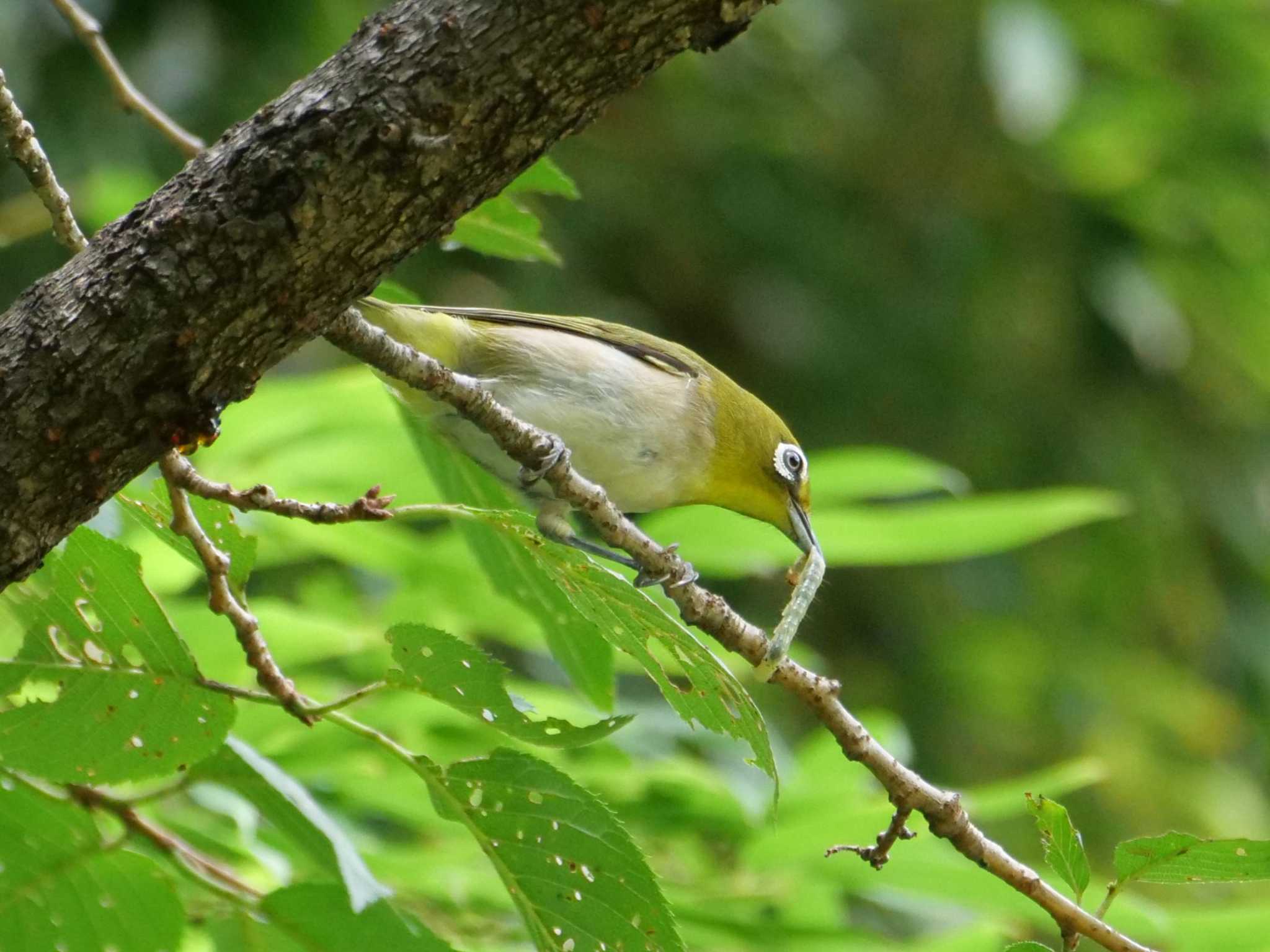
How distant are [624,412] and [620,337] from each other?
37 cm

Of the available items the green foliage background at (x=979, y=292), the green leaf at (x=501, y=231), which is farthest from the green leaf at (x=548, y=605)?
the green foliage background at (x=979, y=292)

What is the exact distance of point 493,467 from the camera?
2.83m

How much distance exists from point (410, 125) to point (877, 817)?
66.1 inches

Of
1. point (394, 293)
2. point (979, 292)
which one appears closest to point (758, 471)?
point (394, 293)

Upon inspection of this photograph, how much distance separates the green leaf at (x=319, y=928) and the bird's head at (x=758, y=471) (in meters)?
1.58

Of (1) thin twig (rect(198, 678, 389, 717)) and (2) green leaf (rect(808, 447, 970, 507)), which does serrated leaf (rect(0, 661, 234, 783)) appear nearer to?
(1) thin twig (rect(198, 678, 389, 717))

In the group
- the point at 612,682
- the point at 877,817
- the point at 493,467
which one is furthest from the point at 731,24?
the point at 877,817

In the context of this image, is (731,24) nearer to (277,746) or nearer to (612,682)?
(612,682)

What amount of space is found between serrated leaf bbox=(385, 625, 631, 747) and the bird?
107 cm

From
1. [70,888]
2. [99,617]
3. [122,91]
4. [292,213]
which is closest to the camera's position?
[292,213]

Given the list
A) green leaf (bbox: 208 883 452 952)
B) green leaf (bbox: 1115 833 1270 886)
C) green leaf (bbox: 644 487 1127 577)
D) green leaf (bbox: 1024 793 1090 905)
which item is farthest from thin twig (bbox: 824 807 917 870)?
green leaf (bbox: 644 487 1127 577)

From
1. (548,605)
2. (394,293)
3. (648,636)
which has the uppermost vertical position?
(394,293)

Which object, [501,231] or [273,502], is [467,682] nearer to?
[273,502]

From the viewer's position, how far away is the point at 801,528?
11.0ft
